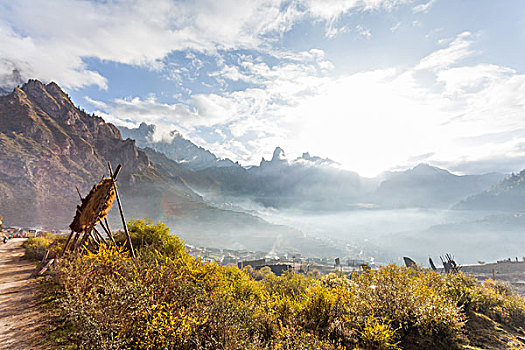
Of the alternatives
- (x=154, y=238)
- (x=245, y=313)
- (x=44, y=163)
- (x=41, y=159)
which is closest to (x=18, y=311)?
(x=154, y=238)

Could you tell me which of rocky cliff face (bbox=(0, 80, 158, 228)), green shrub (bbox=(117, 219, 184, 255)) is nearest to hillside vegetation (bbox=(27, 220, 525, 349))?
green shrub (bbox=(117, 219, 184, 255))

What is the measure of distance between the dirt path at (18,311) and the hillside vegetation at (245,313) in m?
0.45

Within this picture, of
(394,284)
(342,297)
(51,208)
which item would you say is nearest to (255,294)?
(342,297)

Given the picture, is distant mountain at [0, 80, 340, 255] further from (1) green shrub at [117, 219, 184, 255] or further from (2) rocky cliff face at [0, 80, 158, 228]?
(1) green shrub at [117, 219, 184, 255]

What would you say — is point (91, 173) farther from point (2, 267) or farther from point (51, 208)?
point (2, 267)

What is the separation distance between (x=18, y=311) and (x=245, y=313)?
23.4 feet

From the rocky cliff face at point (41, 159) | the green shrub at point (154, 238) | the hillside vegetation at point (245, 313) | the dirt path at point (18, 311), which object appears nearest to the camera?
the hillside vegetation at point (245, 313)

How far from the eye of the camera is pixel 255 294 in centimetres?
901

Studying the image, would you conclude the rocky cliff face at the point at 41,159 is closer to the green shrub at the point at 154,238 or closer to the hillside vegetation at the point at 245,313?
the green shrub at the point at 154,238

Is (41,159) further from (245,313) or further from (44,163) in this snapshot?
(245,313)

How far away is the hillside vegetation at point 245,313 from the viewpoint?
4875 mm

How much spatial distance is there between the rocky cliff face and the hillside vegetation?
157 meters

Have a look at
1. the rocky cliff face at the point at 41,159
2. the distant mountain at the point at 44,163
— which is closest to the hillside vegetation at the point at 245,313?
the distant mountain at the point at 44,163

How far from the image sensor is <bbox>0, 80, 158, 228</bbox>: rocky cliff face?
413 ft
